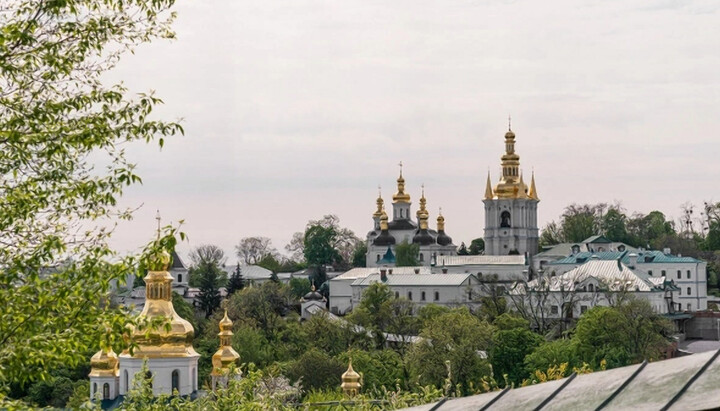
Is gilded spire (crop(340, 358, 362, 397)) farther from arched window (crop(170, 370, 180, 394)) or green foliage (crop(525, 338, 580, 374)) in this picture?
green foliage (crop(525, 338, 580, 374))

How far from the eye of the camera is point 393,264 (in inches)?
4429

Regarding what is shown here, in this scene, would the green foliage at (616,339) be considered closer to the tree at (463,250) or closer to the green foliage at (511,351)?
the green foliage at (511,351)

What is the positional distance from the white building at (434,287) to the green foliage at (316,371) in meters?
37.2

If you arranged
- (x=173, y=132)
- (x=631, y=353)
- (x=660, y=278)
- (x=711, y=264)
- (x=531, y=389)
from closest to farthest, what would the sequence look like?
(x=531, y=389) → (x=173, y=132) → (x=631, y=353) → (x=660, y=278) → (x=711, y=264)

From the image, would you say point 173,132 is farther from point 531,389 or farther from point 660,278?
point 660,278

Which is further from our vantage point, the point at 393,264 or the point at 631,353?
the point at 393,264

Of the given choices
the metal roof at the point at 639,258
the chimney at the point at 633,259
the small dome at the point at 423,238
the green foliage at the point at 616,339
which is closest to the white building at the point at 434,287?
the metal roof at the point at 639,258

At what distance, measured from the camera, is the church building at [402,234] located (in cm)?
11275

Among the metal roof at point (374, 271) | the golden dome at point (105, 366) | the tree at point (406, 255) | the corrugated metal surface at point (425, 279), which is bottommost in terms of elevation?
the golden dome at point (105, 366)

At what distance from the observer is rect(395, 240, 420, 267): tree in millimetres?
109250

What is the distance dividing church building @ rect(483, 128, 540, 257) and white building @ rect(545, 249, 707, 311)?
40.6ft

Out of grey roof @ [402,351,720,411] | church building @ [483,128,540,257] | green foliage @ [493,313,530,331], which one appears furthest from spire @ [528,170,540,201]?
grey roof @ [402,351,720,411]

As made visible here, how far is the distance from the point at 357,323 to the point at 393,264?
41551 mm

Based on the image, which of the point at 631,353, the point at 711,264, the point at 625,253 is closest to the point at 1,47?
the point at 631,353
